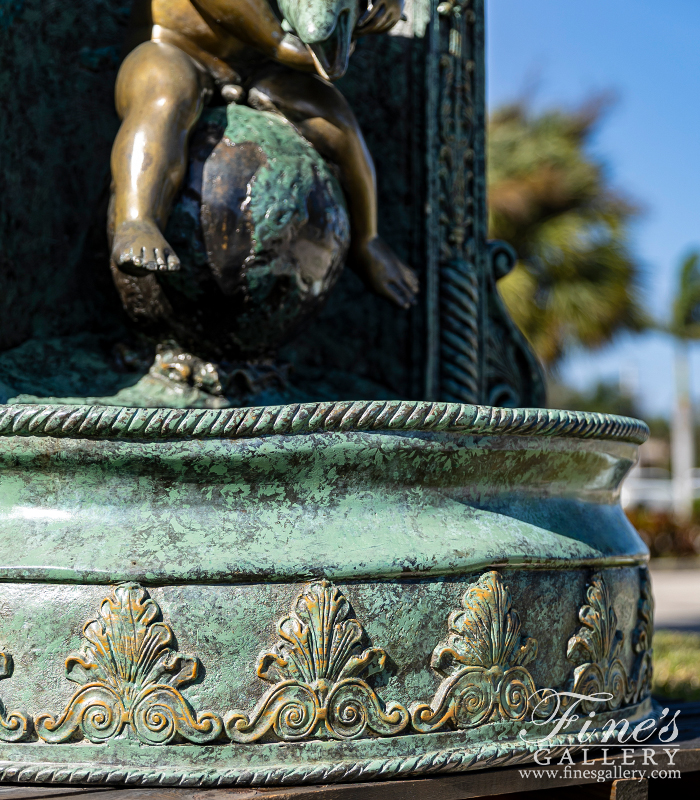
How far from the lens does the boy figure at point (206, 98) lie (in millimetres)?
2350

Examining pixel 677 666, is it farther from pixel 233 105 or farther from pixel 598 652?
pixel 233 105

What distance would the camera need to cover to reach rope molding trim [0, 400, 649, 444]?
179 centimetres

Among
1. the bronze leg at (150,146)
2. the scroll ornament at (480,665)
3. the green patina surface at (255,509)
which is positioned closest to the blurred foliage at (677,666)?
the scroll ornament at (480,665)

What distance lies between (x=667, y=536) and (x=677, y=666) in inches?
452

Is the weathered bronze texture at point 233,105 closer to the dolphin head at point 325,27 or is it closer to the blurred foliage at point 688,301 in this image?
the dolphin head at point 325,27

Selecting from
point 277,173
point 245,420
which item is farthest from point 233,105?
point 245,420

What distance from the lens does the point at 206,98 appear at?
262cm

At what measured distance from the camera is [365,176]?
9.08 feet

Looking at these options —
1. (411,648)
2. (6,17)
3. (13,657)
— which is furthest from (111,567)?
(6,17)

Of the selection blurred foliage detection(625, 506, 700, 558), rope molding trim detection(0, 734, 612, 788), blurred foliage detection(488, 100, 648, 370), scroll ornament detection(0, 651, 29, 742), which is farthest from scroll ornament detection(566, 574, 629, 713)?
blurred foliage detection(625, 506, 700, 558)

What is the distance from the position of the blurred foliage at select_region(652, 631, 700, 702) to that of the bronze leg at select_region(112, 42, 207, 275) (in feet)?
7.77

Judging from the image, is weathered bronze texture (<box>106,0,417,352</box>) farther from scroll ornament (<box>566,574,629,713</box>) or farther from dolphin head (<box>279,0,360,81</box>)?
scroll ornament (<box>566,574,629,713</box>)

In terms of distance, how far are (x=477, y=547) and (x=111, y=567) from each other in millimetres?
683

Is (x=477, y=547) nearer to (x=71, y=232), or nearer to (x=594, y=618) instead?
(x=594, y=618)
